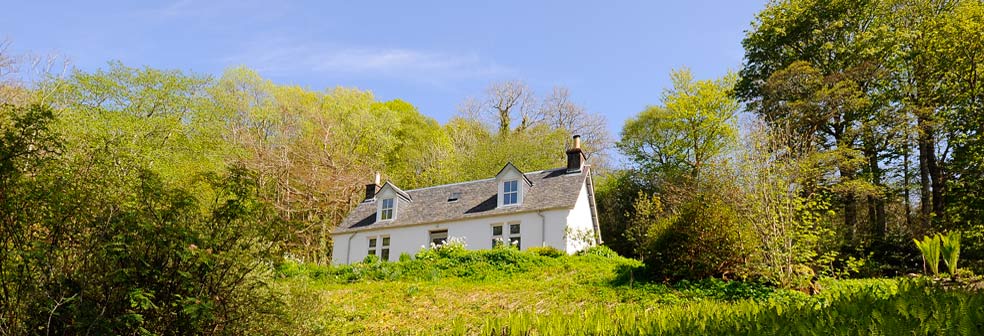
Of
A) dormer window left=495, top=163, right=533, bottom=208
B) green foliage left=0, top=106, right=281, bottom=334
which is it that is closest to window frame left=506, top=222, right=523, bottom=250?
dormer window left=495, top=163, right=533, bottom=208

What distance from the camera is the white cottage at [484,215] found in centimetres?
2133

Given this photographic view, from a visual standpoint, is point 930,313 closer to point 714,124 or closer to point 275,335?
point 275,335

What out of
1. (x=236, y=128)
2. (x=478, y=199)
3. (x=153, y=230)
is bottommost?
(x=153, y=230)

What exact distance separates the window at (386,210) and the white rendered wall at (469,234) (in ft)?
2.41

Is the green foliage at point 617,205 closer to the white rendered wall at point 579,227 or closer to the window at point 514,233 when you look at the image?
the white rendered wall at point 579,227

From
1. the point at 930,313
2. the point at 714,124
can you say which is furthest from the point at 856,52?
the point at 930,313

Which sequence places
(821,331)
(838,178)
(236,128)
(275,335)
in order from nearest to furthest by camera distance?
1. (821,331)
2. (275,335)
3. (838,178)
4. (236,128)

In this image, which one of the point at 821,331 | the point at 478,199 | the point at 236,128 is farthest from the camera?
the point at 236,128

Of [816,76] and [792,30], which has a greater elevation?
[792,30]

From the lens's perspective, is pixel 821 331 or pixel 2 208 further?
pixel 2 208

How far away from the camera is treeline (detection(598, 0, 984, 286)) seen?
35.4 ft

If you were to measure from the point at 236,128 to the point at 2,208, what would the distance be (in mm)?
25450

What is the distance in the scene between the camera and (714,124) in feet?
98.9

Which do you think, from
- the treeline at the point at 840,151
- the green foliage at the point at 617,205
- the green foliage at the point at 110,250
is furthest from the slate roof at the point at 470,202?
the green foliage at the point at 110,250
